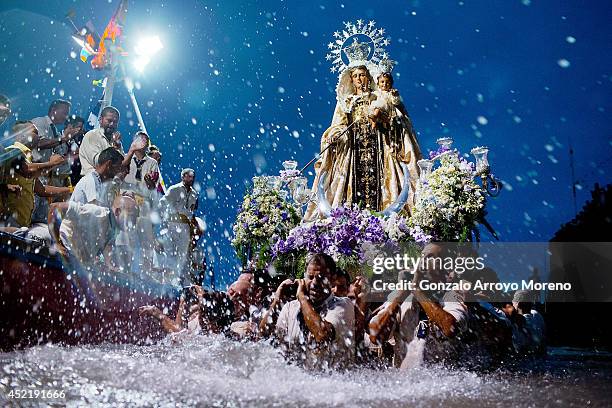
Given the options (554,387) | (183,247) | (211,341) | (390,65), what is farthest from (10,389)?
(390,65)

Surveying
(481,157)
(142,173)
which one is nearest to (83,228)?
(142,173)

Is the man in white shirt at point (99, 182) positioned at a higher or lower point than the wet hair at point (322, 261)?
higher

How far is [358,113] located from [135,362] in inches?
366

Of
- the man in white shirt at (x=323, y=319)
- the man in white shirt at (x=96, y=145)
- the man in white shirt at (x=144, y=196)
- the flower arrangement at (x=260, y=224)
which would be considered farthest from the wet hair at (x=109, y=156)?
the man in white shirt at (x=323, y=319)

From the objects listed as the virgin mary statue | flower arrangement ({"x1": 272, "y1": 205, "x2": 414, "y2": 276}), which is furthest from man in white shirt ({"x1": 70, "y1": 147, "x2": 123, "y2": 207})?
the virgin mary statue

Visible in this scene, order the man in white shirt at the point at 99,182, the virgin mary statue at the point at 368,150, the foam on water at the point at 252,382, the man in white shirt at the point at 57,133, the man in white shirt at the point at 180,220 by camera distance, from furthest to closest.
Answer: the virgin mary statue at the point at 368,150, the man in white shirt at the point at 180,220, the man in white shirt at the point at 57,133, the man in white shirt at the point at 99,182, the foam on water at the point at 252,382

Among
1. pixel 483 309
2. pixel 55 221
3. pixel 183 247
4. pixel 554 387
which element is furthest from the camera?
pixel 183 247

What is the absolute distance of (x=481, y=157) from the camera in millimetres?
6684

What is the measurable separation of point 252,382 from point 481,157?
4834 mm

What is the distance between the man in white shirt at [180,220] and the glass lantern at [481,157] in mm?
4900

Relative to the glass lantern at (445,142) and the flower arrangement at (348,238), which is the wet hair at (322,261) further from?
the glass lantern at (445,142)

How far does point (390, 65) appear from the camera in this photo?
12.2 meters

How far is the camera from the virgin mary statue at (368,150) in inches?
445

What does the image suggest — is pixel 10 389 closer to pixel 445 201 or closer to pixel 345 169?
pixel 445 201
